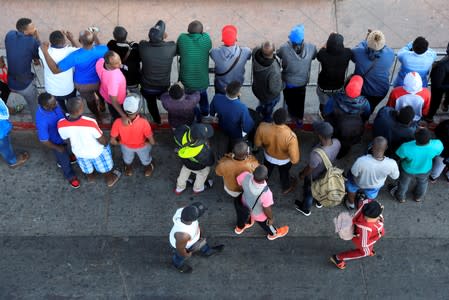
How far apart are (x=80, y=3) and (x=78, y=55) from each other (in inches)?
145

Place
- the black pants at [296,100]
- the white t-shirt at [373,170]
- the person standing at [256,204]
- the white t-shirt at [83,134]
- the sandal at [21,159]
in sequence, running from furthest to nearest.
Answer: the sandal at [21,159] → the black pants at [296,100] → the white t-shirt at [83,134] → the white t-shirt at [373,170] → the person standing at [256,204]

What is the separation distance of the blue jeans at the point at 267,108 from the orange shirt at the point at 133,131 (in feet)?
5.95

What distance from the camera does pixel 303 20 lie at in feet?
31.2

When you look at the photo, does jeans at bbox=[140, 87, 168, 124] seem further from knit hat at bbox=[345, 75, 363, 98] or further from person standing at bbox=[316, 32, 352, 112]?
knit hat at bbox=[345, 75, 363, 98]

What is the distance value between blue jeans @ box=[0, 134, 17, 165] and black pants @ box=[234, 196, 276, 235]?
11.1ft

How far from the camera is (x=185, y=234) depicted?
5.35m

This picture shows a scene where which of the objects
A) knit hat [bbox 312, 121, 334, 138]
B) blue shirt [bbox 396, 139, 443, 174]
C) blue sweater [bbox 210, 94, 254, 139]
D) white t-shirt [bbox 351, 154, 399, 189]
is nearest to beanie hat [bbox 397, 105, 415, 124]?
blue shirt [bbox 396, 139, 443, 174]

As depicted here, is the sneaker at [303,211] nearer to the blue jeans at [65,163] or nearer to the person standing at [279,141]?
the person standing at [279,141]

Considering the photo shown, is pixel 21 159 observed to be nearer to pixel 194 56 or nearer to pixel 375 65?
pixel 194 56

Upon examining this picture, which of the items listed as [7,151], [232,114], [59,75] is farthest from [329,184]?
[7,151]

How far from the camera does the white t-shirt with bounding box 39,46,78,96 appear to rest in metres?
6.48

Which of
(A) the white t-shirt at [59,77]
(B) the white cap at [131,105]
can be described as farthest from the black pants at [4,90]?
(B) the white cap at [131,105]

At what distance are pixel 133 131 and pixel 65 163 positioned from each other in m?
1.23

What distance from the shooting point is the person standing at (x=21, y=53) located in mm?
6539
